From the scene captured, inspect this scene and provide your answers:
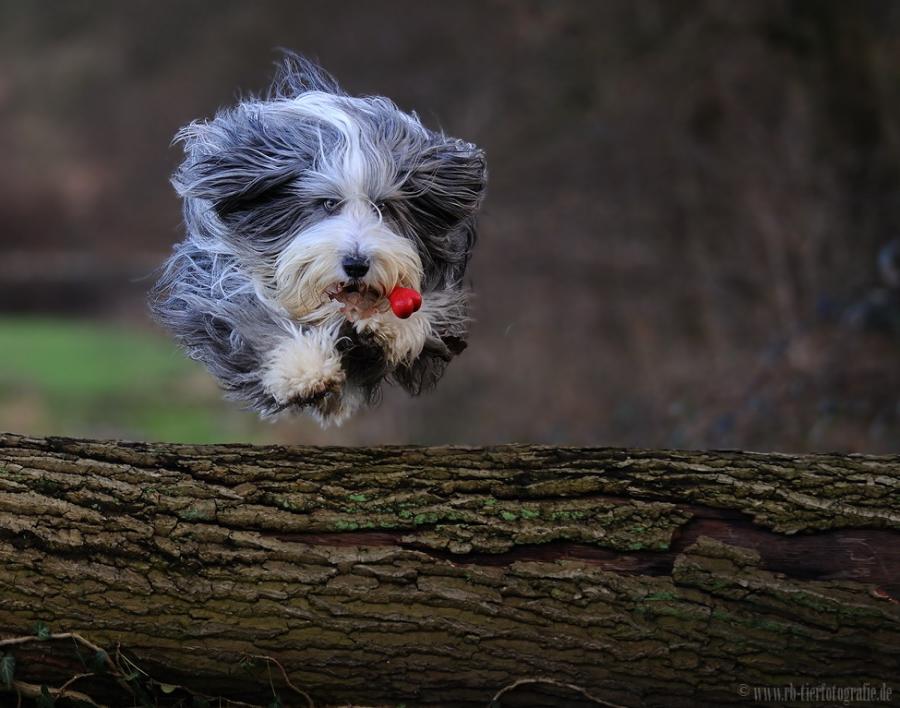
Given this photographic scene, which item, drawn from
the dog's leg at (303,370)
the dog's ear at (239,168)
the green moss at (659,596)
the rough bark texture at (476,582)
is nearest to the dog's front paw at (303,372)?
the dog's leg at (303,370)

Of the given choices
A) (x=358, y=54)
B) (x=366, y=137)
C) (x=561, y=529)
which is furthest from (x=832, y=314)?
(x=358, y=54)

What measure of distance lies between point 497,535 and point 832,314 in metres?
3.59

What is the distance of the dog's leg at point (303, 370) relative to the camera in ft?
12.3

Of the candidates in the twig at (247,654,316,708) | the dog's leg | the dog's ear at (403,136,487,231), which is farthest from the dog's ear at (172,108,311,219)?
the twig at (247,654,316,708)

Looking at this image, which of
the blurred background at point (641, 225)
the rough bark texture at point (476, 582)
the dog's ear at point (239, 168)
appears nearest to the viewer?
the rough bark texture at point (476, 582)

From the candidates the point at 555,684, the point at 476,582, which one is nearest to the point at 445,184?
the point at 476,582

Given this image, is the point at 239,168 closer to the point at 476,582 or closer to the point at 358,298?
the point at 358,298

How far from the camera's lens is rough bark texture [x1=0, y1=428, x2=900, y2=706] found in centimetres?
285

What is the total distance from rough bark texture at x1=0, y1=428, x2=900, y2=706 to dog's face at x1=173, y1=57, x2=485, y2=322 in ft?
3.18

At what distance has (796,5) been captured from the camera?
23.5 ft

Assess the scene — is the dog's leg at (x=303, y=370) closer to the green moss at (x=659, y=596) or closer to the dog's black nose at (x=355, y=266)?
the dog's black nose at (x=355, y=266)

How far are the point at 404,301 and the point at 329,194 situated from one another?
49cm

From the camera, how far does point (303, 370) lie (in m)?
3.75

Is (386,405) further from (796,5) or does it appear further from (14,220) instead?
(14,220)
